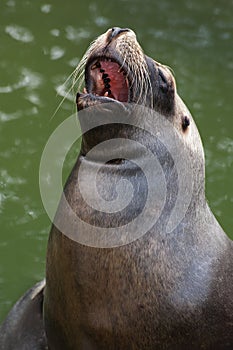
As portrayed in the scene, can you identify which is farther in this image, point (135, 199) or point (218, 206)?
point (218, 206)

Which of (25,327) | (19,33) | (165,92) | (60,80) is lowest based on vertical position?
(25,327)

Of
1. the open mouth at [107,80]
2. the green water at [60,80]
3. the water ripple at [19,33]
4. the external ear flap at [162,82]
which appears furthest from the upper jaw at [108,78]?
the water ripple at [19,33]

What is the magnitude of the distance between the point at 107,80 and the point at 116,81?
5cm

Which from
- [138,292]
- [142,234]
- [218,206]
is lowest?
[218,206]

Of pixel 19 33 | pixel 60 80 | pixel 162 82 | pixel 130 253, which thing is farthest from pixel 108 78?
pixel 19 33

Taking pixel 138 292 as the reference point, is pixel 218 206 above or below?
below

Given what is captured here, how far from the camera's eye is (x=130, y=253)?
3676 mm

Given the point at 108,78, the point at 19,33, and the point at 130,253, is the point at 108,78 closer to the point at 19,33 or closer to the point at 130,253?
the point at 130,253

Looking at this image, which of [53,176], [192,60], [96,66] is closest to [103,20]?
[192,60]

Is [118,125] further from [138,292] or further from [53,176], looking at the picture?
[53,176]

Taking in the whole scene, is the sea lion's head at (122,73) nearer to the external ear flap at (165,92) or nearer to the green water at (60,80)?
the external ear flap at (165,92)

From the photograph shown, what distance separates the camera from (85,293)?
3.71 meters

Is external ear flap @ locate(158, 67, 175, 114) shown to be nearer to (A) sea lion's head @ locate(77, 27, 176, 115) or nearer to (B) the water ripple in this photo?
(A) sea lion's head @ locate(77, 27, 176, 115)

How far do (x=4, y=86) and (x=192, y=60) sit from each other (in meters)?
1.74
